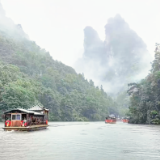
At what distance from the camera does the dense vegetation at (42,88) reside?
60.7m

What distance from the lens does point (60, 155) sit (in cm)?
1047

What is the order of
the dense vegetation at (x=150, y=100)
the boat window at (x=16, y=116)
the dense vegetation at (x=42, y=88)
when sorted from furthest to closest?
the dense vegetation at (x=42, y=88) → the dense vegetation at (x=150, y=100) → the boat window at (x=16, y=116)

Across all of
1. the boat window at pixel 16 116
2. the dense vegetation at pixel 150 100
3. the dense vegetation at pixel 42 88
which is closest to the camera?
the boat window at pixel 16 116

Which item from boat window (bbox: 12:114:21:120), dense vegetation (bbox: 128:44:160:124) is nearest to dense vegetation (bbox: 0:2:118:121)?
dense vegetation (bbox: 128:44:160:124)

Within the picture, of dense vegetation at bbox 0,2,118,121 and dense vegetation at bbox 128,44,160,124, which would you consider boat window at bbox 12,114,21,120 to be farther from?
dense vegetation at bbox 128,44,160,124

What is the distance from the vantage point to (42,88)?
297 ft

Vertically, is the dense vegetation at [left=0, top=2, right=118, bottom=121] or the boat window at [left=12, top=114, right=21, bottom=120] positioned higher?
the dense vegetation at [left=0, top=2, right=118, bottom=121]

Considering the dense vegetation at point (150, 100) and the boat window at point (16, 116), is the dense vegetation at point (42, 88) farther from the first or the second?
the boat window at point (16, 116)

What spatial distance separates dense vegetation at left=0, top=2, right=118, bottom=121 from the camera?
6066 centimetres

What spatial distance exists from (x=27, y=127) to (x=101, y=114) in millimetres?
91988

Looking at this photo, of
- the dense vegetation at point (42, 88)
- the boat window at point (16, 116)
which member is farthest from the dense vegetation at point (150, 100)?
the boat window at point (16, 116)

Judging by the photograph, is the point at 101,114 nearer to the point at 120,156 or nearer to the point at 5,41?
the point at 5,41

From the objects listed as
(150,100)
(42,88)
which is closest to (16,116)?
(150,100)

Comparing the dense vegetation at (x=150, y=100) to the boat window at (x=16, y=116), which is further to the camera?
the dense vegetation at (x=150, y=100)
